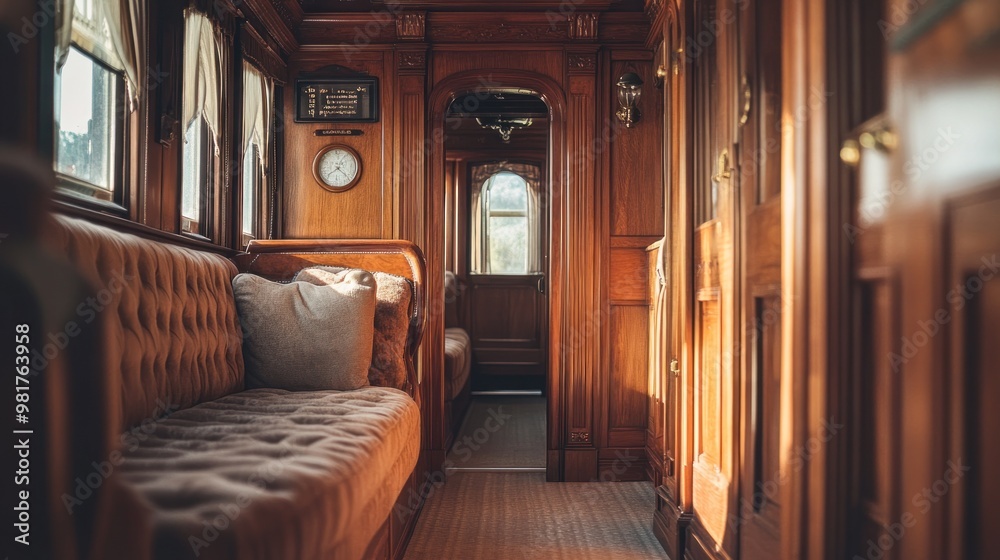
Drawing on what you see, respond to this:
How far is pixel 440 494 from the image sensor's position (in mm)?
3330

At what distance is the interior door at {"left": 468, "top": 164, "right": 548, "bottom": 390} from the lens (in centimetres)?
670

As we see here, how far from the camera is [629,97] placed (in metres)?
3.66

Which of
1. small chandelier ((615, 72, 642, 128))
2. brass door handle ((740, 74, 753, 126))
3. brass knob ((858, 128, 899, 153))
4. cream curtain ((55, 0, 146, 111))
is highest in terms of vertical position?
small chandelier ((615, 72, 642, 128))

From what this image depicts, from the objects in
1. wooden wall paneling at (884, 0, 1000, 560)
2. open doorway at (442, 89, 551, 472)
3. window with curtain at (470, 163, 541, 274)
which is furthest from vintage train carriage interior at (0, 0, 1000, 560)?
window with curtain at (470, 163, 541, 274)

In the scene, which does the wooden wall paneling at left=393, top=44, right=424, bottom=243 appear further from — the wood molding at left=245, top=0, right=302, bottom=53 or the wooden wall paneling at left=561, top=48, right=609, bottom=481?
the wooden wall paneling at left=561, top=48, right=609, bottom=481

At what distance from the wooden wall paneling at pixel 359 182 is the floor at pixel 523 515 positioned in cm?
158

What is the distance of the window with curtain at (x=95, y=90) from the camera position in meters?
2.05

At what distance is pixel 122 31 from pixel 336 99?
1623mm

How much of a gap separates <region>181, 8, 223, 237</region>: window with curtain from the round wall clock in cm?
80

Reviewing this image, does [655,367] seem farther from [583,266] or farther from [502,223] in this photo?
[502,223]

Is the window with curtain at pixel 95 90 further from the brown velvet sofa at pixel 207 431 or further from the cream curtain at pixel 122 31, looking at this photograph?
the brown velvet sofa at pixel 207 431

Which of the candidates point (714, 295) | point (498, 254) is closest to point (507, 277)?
point (498, 254)

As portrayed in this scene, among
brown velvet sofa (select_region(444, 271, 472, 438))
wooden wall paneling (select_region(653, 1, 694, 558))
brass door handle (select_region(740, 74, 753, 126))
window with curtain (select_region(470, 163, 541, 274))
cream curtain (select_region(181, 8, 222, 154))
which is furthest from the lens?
window with curtain (select_region(470, 163, 541, 274))

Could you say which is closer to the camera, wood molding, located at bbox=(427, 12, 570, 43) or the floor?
the floor
